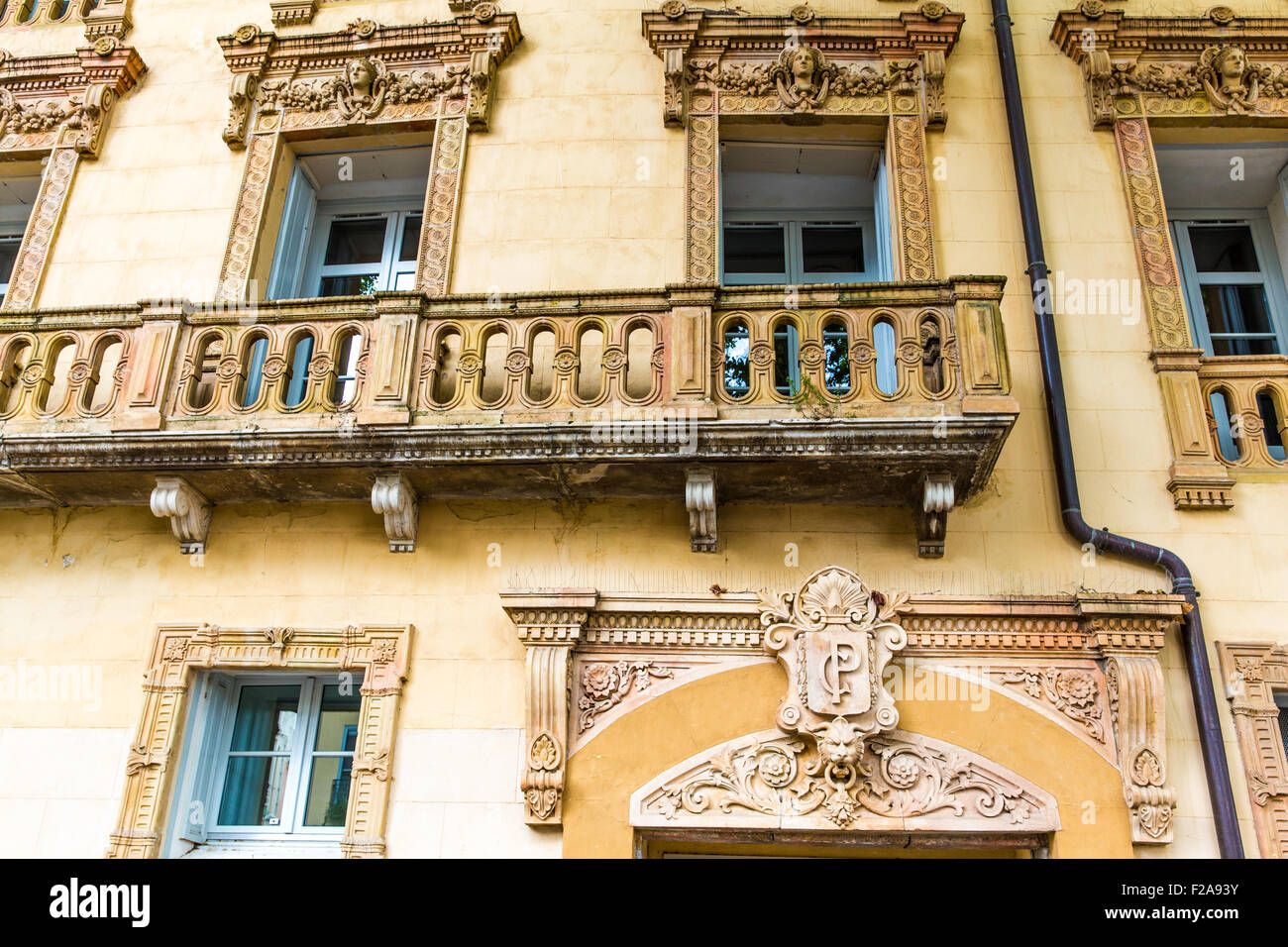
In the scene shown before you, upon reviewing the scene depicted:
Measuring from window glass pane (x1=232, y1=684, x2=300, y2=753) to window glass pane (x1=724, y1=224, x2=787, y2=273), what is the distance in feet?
14.8

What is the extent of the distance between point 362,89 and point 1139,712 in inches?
283

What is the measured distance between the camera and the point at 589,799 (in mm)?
5684

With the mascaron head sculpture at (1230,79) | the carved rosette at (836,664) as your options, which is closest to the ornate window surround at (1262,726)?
the carved rosette at (836,664)

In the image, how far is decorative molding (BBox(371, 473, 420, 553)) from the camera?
6211 millimetres

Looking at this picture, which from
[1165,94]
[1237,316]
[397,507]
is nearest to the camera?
[397,507]

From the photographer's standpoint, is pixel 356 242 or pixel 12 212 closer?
pixel 356 242

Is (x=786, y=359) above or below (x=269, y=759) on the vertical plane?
above

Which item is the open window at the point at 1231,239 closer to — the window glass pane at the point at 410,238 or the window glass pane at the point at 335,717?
the window glass pane at the point at 410,238

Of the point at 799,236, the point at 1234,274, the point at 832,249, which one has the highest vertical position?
the point at 799,236

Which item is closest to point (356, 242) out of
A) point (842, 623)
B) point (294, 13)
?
point (294, 13)

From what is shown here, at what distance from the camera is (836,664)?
229 inches

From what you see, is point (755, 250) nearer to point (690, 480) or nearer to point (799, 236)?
point (799, 236)

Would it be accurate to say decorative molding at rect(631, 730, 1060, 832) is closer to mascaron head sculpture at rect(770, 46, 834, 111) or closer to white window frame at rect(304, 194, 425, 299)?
white window frame at rect(304, 194, 425, 299)
